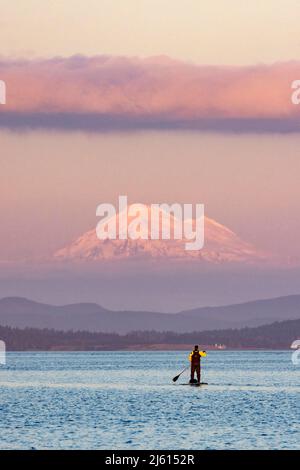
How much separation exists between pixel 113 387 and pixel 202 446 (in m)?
80.2

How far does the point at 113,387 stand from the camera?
512 feet

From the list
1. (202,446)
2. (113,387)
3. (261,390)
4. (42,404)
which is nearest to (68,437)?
(202,446)

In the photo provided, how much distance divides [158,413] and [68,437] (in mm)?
19504

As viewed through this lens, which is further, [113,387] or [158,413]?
[113,387]

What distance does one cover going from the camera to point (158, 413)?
100625 millimetres

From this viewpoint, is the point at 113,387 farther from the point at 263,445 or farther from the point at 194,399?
the point at 263,445

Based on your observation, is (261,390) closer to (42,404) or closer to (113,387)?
(113,387)

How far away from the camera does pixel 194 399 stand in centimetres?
12050
